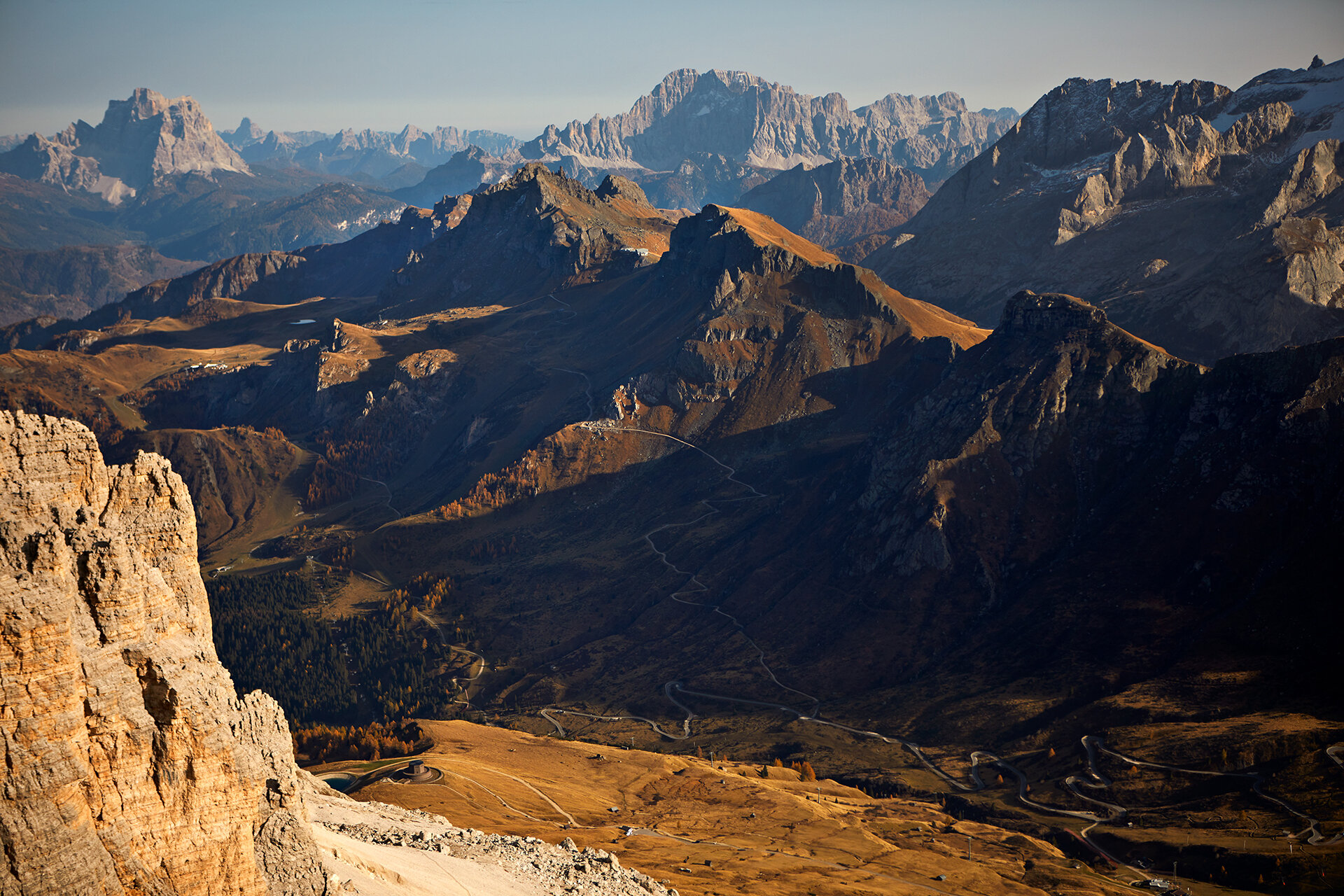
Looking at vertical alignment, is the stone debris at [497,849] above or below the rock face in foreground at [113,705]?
below

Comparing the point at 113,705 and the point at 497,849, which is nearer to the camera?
the point at 113,705

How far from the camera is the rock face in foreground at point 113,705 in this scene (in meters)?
45.4

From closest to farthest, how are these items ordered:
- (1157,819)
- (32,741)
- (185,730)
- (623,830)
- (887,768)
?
(32,741) < (185,730) < (623,830) < (1157,819) < (887,768)

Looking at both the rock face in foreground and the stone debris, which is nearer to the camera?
the rock face in foreground

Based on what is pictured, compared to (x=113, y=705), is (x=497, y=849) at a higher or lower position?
lower

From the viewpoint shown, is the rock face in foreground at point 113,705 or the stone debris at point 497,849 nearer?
the rock face in foreground at point 113,705

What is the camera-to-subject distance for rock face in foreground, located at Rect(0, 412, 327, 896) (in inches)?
1789

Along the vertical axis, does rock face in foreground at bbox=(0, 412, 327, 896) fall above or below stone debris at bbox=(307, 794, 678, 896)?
above

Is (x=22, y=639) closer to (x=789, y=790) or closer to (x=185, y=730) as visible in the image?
(x=185, y=730)

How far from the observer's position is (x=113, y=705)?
4838 centimetres

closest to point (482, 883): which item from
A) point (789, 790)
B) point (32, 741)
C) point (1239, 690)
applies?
point (32, 741)

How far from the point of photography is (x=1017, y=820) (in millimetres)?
162000

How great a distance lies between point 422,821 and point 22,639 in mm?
63484

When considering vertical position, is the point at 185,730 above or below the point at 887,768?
above
